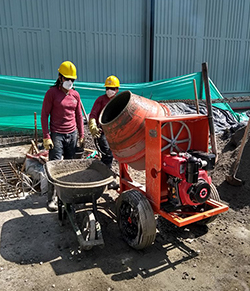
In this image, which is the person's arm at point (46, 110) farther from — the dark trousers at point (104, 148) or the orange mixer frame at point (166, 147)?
the orange mixer frame at point (166, 147)

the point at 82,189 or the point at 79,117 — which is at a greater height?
the point at 79,117

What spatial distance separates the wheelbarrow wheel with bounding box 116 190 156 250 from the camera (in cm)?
282

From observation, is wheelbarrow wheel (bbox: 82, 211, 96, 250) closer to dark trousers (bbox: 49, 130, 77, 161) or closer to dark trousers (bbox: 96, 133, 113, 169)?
dark trousers (bbox: 49, 130, 77, 161)

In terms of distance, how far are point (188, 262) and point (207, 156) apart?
1154 mm

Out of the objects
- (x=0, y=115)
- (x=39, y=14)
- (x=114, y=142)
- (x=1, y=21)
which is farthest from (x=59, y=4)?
(x=114, y=142)

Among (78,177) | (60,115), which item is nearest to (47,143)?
(60,115)

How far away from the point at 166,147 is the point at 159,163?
0.80ft

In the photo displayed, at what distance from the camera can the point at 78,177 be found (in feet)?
11.5

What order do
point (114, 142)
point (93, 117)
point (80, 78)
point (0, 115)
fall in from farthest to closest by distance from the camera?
point (80, 78), point (0, 115), point (93, 117), point (114, 142)

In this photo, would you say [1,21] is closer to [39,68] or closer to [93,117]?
[39,68]

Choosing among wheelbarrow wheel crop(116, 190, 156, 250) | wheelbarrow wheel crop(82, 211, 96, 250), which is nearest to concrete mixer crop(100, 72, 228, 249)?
wheelbarrow wheel crop(116, 190, 156, 250)

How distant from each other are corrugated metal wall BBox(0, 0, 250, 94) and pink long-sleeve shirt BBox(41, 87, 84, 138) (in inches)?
216

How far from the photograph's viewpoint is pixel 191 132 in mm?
3240

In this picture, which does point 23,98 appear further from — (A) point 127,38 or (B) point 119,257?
(B) point 119,257
